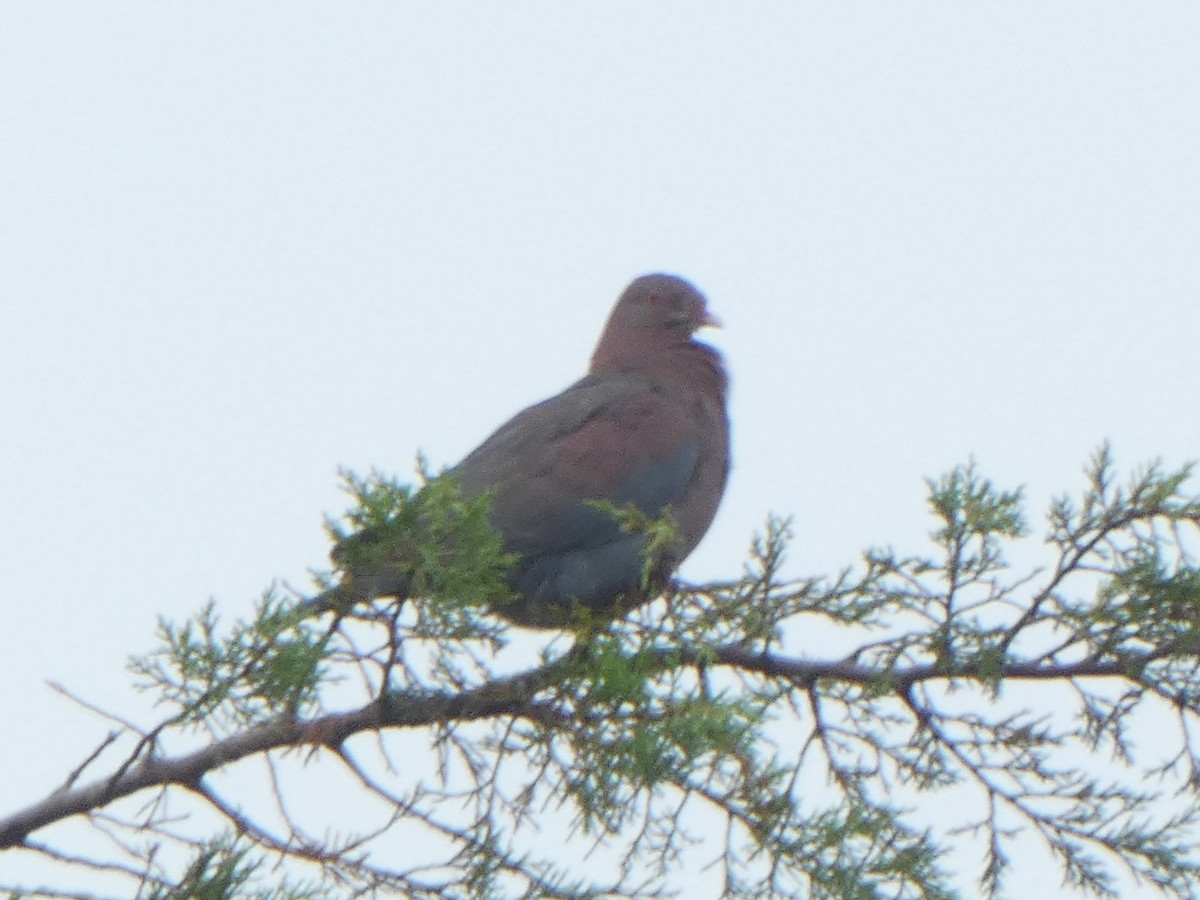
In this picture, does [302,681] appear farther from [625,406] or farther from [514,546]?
[625,406]

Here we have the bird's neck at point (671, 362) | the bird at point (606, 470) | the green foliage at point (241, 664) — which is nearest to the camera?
the green foliage at point (241, 664)

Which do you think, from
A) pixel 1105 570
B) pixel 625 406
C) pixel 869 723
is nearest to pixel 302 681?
pixel 869 723

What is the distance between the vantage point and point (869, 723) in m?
3.89

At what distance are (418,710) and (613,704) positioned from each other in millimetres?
508

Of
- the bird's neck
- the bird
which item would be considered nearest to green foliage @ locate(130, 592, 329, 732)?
the bird

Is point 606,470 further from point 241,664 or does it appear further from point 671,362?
point 241,664

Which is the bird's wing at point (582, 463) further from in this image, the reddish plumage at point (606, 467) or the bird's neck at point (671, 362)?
the bird's neck at point (671, 362)

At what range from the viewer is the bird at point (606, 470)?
5500 mm

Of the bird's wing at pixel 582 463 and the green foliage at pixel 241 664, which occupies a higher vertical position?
the bird's wing at pixel 582 463

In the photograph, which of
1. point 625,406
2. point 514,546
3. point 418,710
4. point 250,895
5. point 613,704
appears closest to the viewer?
point 250,895

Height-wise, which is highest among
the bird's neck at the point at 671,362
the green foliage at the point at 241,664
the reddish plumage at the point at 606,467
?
the bird's neck at the point at 671,362

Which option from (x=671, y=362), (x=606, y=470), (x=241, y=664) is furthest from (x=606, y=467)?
(x=241, y=664)

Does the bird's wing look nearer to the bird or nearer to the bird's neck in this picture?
the bird

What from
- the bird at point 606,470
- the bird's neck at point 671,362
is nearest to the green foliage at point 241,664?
the bird at point 606,470
